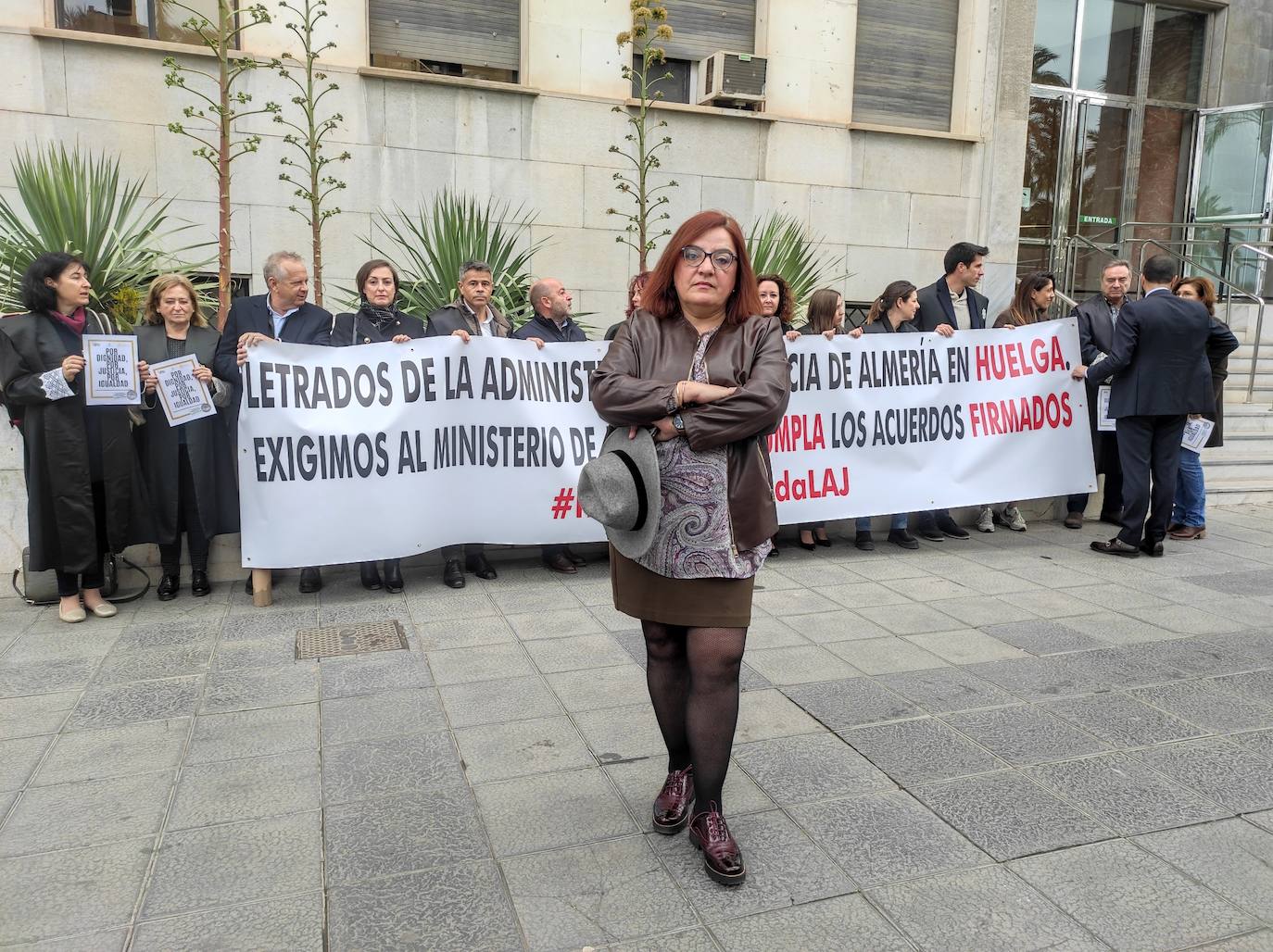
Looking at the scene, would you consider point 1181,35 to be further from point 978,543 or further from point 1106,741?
point 1106,741

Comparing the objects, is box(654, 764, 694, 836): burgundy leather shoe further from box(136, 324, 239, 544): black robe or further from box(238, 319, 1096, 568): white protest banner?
box(136, 324, 239, 544): black robe

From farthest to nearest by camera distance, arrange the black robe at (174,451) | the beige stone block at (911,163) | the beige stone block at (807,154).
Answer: the beige stone block at (911,163) → the beige stone block at (807,154) → the black robe at (174,451)

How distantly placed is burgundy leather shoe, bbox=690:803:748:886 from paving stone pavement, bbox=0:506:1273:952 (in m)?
0.06

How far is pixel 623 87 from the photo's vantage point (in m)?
10.7

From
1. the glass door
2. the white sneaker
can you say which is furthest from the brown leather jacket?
the glass door

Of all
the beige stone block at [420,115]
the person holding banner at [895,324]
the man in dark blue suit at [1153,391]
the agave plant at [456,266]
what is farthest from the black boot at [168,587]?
the man in dark blue suit at [1153,391]

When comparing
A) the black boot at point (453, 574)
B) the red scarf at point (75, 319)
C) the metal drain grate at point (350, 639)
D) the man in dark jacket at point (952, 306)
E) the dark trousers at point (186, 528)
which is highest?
the man in dark jacket at point (952, 306)

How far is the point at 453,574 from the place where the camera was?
6184 mm

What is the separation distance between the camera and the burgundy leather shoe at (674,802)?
3.17 meters

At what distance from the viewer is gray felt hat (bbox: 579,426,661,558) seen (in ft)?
9.39

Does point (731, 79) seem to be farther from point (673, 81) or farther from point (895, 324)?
point (895, 324)

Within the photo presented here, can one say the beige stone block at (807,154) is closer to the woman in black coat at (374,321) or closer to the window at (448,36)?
the window at (448,36)

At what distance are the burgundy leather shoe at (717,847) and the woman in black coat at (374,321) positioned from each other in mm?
3539

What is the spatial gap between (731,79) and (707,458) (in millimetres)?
8922
